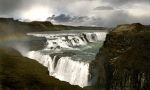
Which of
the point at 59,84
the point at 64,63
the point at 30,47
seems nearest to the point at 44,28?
the point at 30,47

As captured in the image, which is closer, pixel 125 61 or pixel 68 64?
pixel 125 61

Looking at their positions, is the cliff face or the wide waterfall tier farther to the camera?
the wide waterfall tier

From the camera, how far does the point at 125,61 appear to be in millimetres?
44969

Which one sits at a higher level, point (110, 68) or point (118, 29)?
point (118, 29)

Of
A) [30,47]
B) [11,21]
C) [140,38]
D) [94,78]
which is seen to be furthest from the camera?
[11,21]

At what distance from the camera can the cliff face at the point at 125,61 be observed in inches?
1656

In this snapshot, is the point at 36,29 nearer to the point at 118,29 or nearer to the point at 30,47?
the point at 30,47

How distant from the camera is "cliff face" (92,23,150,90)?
4206 centimetres

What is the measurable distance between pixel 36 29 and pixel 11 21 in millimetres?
10475

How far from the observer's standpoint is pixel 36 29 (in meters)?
153

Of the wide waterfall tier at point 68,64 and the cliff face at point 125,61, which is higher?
the cliff face at point 125,61

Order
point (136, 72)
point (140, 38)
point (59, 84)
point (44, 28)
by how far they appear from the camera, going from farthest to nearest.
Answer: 1. point (44, 28)
2. point (140, 38)
3. point (136, 72)
4. point (59, 84)

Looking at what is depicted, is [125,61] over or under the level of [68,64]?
over

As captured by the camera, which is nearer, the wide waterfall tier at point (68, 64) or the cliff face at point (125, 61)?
the cliff face at point (125, 61)
